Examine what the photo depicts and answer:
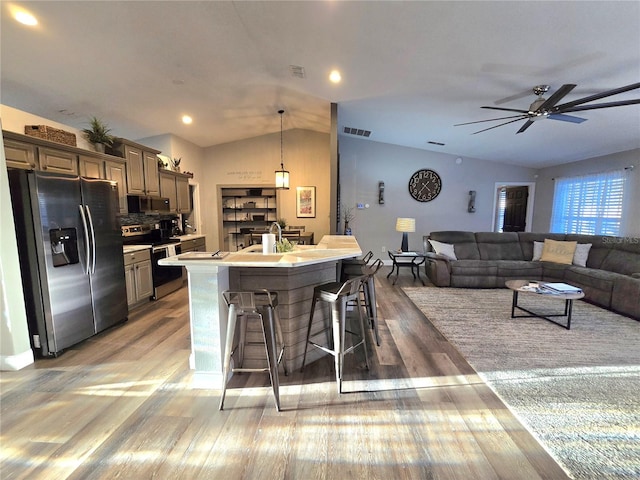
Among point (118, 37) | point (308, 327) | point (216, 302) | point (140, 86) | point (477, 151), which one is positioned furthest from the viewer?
point (477, 151)

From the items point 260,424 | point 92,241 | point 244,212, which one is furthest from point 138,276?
point 244,212

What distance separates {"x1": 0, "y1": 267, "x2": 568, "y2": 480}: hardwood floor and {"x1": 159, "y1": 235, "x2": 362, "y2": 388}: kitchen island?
197mm

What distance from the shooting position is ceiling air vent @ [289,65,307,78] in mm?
3540

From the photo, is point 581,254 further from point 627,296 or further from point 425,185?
point 425,185

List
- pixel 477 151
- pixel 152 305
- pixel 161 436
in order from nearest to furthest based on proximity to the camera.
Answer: pixel 161 436 → pixel 152 305 → pixel 477 151

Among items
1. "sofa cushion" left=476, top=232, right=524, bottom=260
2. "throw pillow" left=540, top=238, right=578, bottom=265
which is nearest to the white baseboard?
"sofa cushion" left=476, top=232, right=524, bottom=260

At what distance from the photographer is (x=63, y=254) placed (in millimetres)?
2777

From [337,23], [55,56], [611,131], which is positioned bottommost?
[611,131]

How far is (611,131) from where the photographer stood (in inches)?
168

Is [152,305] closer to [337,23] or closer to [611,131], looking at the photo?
[337,23]

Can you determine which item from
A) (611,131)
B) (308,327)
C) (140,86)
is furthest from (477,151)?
(140,86)

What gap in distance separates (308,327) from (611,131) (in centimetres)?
536

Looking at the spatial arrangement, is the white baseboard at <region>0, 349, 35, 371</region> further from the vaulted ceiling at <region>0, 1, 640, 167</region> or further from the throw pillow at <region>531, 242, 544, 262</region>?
the throw pillow at <region>531, 242, 544, 262</region>

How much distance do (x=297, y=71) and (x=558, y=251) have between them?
204 inches
